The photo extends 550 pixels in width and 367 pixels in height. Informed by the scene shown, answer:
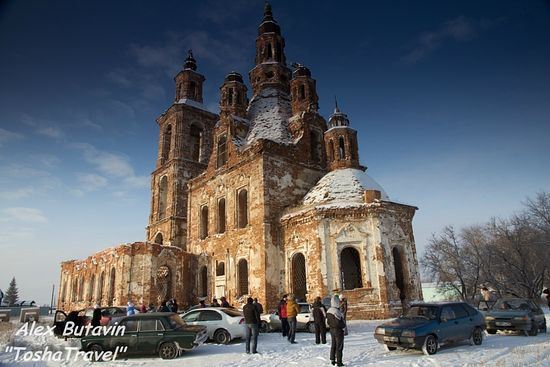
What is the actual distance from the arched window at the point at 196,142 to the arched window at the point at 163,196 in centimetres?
371

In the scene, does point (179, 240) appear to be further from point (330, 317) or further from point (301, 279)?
point (330, 317)

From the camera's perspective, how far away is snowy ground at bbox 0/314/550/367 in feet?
30.5

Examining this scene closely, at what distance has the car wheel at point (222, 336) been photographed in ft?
44.4

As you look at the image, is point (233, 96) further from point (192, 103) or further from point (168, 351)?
point (168, 351)

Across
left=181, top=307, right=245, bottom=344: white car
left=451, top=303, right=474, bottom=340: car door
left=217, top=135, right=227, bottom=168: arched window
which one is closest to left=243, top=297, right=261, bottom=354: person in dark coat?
left=181, top=307, right=245, bottom=344: white car

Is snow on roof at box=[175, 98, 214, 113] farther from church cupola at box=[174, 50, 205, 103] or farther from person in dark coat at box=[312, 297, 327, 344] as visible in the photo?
person in dark coat at box=[312, 297, 327, 344]

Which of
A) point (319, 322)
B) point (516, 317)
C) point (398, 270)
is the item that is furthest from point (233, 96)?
point (516, 317)

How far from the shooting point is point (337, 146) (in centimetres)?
2672

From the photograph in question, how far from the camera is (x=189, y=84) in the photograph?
4122cm

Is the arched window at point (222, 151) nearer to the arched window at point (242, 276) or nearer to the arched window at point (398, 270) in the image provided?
the arched window at point (242, 276)

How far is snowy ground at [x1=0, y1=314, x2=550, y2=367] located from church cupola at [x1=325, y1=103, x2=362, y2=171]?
1477cm

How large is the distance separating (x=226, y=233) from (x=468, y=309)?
58.0 feet

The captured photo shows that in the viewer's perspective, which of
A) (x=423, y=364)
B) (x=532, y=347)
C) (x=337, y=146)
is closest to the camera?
(x=423, y=364)

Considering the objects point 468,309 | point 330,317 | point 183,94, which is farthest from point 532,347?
point 183,94
